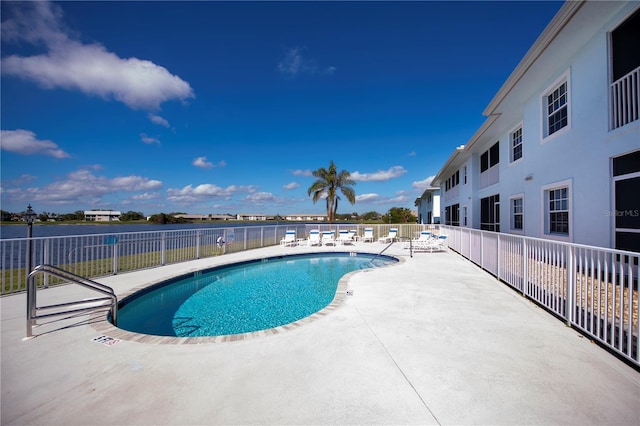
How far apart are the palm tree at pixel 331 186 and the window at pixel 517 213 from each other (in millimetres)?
13360

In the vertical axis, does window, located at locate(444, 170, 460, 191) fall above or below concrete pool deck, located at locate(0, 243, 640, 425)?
above

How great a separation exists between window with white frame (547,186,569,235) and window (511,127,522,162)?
2.98m

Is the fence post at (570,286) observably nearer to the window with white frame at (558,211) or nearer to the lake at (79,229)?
the window with white frame at (558,211)

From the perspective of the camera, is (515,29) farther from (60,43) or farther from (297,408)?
(60,43)

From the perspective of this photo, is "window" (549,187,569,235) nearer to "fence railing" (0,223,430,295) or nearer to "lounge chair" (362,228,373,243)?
"lounge chair" (362,228,373,243)

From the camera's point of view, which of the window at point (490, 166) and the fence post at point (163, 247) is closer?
the fence post at point (163, 247)

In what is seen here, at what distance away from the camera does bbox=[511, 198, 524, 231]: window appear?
10.3 meters

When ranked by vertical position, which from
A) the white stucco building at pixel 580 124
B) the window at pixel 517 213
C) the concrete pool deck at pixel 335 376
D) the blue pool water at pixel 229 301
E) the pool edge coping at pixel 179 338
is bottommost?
the blue pool water at pixel 229 301

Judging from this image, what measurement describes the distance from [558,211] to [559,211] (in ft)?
0.14

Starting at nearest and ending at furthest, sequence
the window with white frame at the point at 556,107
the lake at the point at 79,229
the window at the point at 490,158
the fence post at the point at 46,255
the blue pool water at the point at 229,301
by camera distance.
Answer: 1. the blue pool water at the point at 229,301
2. the fence post at the point at 46,255
3. the window with white frame at the point at 556,107
4. the window at the point at 490,158
5. the lake at the point at 79,229

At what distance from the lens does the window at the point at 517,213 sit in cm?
1034

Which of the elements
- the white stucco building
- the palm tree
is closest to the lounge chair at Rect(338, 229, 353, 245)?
the palm tree

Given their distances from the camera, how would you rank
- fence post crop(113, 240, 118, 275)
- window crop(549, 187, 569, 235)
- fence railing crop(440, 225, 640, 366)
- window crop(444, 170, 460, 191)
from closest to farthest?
fence railing crop(440, 225, 640, 366), fence post crop(113, 240, 118, 275), window crop(549, 187, 569, 235), window crop(444, 170, 460, 191)

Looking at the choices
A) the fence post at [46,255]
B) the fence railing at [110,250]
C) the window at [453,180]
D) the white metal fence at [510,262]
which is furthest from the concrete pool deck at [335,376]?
the window at [453,180]
